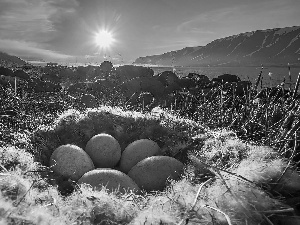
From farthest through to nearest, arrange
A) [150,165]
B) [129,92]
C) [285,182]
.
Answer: [129,92]
[150,165]
[285,182]

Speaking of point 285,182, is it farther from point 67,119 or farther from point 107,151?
point 67,119

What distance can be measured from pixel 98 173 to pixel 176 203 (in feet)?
6.71

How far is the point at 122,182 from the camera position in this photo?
3959 millimetres

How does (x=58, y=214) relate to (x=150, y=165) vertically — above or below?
above

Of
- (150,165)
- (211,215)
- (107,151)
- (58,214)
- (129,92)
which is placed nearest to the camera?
(211,215)

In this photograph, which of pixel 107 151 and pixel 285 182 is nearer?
pixel 285 182

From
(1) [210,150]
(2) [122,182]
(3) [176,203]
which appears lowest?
(2) [122,182]

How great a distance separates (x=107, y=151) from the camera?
488 centimetres

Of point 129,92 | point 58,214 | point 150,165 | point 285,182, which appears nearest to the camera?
point 58,214

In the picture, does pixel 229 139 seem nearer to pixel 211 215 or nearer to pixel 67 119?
pixel 211 215

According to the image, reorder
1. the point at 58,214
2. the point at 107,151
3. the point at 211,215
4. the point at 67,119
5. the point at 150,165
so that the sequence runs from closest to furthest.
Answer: the point at 211,215, the point at 58,214, the point at 150,165, the point at 107,151, the point at 67,119

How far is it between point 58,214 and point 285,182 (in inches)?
58.7

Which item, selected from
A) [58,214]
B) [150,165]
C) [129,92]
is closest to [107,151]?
[150,165]

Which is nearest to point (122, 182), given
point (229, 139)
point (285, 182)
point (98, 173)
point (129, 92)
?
point (98, 173)
